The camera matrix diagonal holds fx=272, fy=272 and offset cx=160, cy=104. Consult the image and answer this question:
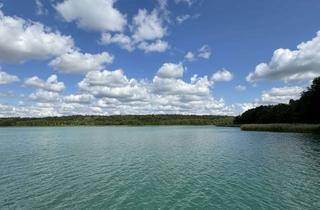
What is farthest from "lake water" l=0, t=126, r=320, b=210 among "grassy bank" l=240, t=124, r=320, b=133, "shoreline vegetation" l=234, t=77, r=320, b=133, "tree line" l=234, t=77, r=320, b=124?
"tree line" l=234, t=77, r=320, b=124

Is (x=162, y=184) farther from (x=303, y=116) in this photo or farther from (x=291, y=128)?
(x=303, y=116)

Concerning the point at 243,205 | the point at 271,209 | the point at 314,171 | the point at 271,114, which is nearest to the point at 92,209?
the point at 243,205

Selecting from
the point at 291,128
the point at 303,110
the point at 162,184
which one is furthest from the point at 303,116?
the point at 162,184

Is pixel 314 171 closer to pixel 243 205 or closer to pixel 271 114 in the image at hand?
pixel 243 205

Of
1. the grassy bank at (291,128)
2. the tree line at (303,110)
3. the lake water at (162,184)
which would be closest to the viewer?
the lake water at (162,184)

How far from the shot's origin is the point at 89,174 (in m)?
24.1

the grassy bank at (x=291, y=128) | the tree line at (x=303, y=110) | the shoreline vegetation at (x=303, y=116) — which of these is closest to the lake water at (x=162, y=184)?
the grassy bank at (x=291, y=128)

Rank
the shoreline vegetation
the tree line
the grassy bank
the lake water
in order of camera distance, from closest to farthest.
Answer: the lake water < the grassy bank < the shoreline vegetation < the tree line

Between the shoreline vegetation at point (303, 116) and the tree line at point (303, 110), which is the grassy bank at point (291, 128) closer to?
the shoreline vegetation at point (303, 116)

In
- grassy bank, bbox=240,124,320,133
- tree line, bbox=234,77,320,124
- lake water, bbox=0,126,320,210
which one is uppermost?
tree line, bbox=234,77,320,124

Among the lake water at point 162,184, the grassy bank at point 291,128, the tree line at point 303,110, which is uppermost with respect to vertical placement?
the tree line at point 303,110

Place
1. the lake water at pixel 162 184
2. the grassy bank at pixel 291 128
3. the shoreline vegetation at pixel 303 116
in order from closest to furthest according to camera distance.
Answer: the lake water at pixel 162 184 → the grassy bank at pixel 291 128 → the shoreline vegetation at pixel 303 116

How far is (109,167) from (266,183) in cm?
1491

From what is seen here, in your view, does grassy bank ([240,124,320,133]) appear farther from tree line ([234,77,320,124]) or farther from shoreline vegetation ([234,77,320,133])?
tree line ([234,77,320,124])
